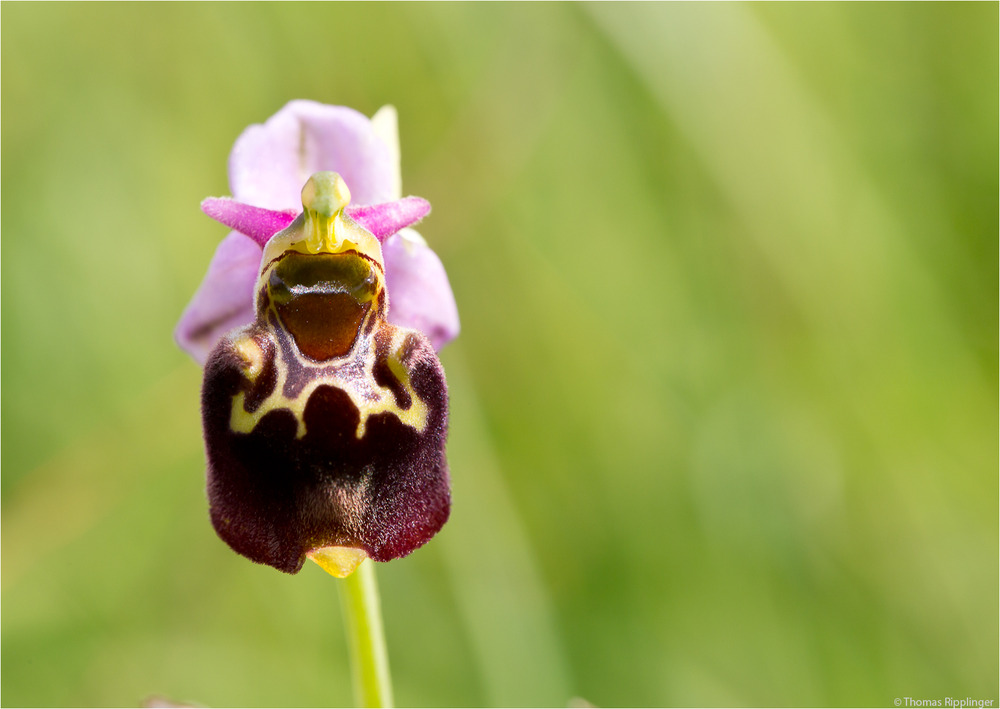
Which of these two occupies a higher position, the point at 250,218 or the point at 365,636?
the point at 250,218

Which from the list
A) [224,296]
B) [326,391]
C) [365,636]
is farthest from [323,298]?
[365,636]

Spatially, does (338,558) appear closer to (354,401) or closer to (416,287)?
(354,401)

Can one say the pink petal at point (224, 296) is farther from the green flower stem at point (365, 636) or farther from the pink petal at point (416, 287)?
the green flower stem at point (365, 636)

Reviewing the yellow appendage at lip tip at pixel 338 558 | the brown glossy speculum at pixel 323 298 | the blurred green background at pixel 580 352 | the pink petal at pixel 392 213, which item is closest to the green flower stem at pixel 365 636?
the yellow appendage at lip tip at pixel 338 558

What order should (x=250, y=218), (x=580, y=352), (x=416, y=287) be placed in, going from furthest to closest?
(x=580, y=352)
(x=416, y=287)
(x=250, y=218)

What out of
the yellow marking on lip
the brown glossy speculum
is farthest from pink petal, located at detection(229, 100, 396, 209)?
the yellow marking on lip

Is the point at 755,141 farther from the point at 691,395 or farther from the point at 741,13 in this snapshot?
the point at 691,395

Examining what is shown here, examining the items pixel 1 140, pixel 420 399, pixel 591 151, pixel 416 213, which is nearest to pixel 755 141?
pixel 591 151

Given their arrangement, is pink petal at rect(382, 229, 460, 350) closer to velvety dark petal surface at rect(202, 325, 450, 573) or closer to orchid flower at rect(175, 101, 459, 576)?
orchid flower at rect(175, 101, 459, 576)
